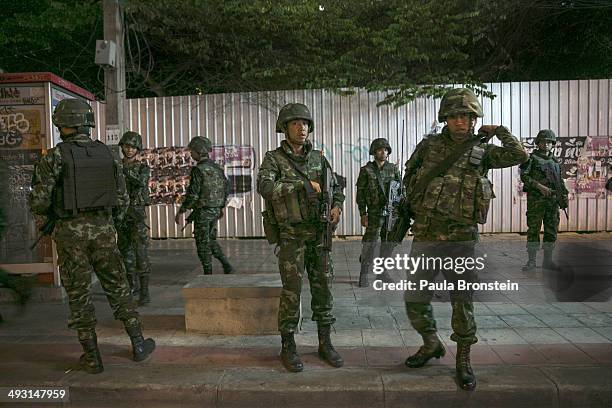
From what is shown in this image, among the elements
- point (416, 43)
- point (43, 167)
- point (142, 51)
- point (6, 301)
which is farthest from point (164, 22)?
point (43, 167)

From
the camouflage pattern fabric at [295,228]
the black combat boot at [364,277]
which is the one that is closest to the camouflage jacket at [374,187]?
the black combat boot at [364,277]

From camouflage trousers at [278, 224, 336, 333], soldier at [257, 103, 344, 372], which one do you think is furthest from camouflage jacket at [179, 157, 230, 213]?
camouflage trousers at [278, 224, 336, 333]

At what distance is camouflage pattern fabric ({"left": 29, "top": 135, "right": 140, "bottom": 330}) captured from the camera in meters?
3.83

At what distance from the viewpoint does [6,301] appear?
19.6ft

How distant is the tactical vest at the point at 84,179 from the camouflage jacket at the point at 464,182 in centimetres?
253

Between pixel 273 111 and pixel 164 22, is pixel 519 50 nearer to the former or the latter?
pixel 273 111

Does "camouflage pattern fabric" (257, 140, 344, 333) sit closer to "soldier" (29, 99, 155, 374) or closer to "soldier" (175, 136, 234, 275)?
"soldier" (29, 99, 155, 374)

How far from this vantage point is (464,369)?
358 cm

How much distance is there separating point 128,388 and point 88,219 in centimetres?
137

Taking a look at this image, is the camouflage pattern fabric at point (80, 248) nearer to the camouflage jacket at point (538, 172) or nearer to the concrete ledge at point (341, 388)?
the concrete ledge at point (341, 388)

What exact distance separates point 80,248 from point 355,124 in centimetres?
762

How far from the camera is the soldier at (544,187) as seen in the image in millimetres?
6980

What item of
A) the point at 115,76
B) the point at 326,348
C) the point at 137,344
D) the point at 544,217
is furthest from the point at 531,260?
the point at 115,76

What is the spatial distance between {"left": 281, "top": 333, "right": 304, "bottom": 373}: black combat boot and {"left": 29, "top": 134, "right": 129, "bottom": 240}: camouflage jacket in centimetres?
172
